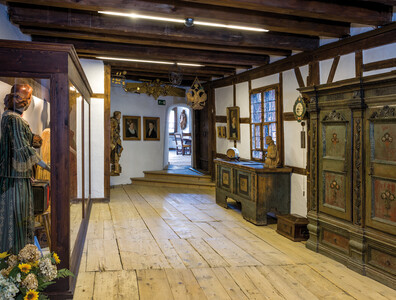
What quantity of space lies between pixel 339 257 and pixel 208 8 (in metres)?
3.50

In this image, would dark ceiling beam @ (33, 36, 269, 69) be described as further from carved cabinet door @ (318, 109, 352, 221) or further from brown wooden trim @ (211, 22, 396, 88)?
carved cabinet door @ (318, 109, 352, 221)

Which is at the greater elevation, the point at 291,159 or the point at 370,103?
the point at 370,103

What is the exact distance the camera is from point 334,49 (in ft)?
18.7

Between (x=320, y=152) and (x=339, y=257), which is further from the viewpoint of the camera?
(x=320, y=152)

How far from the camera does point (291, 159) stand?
674 centimetres

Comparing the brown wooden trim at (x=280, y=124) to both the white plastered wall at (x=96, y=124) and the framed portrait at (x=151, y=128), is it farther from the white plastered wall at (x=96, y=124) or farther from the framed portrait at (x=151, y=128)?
the framed portrait at (x=151, y=128)

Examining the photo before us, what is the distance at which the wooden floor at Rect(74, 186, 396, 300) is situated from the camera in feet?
12.2

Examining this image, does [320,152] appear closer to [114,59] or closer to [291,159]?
[291,159]

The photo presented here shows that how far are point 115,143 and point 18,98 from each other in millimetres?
6892

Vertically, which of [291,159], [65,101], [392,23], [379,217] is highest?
[392,23]

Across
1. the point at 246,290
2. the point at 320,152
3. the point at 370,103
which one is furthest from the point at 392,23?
the point at 246,290

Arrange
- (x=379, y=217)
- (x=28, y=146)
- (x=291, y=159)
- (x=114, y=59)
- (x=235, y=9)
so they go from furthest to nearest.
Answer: (x=114, y=59) < (x=291, y=159) < (x=235, y=9) < (x=379, y=217) < (x=28, y=146)

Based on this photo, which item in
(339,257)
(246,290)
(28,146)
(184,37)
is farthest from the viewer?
(184,37)

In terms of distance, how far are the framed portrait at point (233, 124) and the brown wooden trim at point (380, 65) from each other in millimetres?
3982
